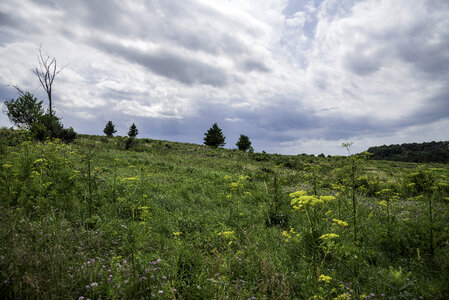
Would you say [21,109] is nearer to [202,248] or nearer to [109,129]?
[109,129]

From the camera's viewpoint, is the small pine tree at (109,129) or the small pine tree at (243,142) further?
the small pine tree at (109,129)

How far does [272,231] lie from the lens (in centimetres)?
496

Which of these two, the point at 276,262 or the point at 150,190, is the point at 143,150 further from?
the point at 276,262

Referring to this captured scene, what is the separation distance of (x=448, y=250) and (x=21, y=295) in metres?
5.47

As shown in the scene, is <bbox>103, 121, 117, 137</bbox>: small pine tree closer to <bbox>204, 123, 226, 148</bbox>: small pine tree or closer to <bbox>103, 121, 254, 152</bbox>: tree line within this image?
<bbox>103, 121, 254, 152</bbox>: tree line

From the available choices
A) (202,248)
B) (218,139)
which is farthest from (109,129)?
(202,248)

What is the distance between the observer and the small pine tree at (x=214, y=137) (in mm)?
40156

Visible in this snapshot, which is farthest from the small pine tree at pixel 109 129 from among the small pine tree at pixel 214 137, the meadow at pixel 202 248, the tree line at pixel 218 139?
the meadow at pixel 202 248

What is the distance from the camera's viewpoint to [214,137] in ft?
132

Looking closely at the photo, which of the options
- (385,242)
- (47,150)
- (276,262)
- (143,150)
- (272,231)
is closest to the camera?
(276,262)

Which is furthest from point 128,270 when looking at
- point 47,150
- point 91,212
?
point 47,150

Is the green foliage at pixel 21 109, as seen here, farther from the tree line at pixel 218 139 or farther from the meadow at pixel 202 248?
the meadow at pixel 202 248

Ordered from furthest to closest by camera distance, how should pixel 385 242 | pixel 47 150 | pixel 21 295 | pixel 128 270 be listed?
pixel 47 150 → pixel 385 242 → pixel 128 270 → pixel 21 295

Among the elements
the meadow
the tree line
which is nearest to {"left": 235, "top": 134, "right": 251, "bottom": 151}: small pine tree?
the tree line
